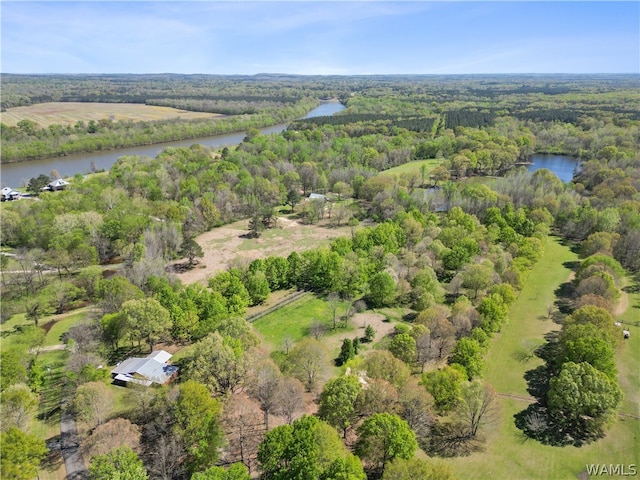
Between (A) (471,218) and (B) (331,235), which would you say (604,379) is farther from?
(B) (331,235)

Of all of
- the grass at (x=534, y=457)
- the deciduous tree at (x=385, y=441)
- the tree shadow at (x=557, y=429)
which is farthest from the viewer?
the tree shadow at (x=557, y=429)

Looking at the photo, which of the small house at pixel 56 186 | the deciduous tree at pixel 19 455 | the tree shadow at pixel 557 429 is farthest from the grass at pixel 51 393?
the small house at pixel 56 186

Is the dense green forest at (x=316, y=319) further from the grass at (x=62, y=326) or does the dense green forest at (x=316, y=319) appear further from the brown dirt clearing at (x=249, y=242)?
the brown dirt clearing at (x=249, y=242)

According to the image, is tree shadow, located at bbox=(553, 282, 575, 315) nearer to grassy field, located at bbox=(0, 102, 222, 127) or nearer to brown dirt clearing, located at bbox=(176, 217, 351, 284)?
brown dirt clearing, located at bbox=(176, 217, 351, 284)

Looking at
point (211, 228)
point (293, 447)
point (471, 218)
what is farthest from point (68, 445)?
point (471, 218)

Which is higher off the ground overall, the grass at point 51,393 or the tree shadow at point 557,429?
the grass at point 51,393
